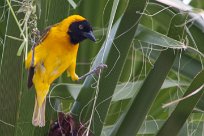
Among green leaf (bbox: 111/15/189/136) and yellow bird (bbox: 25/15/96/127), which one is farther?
green leaf (bbox: 111/15/189/136)

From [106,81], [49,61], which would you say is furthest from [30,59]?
[106,81]

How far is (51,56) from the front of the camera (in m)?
1.13

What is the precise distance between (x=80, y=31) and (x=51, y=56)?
0.28 feet

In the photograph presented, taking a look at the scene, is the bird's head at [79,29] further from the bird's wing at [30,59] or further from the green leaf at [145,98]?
the green leaf at [145,98]

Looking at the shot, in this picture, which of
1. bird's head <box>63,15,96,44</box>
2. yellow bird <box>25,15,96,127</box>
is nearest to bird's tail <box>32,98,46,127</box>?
yellow bird <box>25,15,96,127</box>

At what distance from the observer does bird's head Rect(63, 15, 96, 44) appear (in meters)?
1.13

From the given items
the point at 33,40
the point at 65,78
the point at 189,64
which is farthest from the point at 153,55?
the point at 33,40

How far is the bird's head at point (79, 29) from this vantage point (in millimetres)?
1131

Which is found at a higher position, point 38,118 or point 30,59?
point 30,59

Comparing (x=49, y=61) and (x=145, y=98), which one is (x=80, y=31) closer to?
(x=49, y=61)

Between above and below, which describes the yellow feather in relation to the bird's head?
below

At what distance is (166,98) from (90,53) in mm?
319

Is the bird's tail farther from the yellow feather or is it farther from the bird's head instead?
the bird's head

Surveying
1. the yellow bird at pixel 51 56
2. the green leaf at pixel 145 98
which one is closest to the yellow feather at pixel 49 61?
the yellow bird at pixel 51 56
